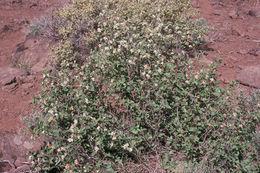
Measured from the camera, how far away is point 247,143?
126 inches

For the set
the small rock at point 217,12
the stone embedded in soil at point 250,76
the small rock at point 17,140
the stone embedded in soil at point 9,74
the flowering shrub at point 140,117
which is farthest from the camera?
the small rock at point 217,12

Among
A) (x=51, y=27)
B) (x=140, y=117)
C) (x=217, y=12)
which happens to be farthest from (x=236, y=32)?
(x=140, y=117)

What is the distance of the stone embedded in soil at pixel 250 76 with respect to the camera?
16.8 ft

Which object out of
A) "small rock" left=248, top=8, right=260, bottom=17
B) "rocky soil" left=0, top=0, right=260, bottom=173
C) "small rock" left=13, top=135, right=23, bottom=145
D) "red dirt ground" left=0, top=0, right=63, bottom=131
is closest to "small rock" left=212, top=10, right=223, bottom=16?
"rocky soil" left=0, top=0, right=260, bottom=173

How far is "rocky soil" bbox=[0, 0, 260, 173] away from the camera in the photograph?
12.4 ft

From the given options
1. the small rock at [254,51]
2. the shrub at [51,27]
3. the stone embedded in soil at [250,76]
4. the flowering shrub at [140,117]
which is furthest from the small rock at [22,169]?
the small rock at [254,51]

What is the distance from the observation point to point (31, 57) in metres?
6.31

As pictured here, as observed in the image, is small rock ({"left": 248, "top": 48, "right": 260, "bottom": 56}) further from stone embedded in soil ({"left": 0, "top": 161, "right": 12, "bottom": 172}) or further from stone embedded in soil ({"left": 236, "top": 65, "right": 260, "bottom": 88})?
stone embedded in soil ({"left": 0, "top": 161, "right": 12, "bottom": 172})

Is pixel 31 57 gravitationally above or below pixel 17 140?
above

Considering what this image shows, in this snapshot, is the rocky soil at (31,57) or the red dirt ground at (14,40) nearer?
the rocky soil at (31,57)

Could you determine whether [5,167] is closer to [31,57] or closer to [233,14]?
[31,57]

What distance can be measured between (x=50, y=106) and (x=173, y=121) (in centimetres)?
143

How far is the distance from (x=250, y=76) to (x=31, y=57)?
486cm

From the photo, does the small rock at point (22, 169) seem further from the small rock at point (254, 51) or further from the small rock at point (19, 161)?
the small rock at point (254, 51)
